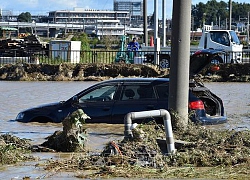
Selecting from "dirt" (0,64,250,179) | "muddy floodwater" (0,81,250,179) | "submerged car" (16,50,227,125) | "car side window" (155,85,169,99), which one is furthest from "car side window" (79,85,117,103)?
"dirt" (0,64,250,179)

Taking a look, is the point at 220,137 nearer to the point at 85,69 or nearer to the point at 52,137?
the point at 52,137

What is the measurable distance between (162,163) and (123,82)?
591 centimetres

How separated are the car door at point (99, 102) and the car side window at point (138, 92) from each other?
28 centimetres

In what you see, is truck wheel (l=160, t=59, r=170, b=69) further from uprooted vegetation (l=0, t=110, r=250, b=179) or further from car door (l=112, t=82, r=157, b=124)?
uprooted vegetation (l=0, t=110, r=250, b=179)

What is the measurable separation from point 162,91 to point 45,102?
7940 mm

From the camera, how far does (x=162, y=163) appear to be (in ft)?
28.2

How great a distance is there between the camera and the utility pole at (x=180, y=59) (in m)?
11.3

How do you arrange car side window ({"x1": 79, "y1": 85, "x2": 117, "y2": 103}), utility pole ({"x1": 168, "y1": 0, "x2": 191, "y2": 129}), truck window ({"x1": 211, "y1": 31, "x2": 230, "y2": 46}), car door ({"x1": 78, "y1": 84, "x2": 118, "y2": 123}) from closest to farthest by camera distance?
utility pole ({"x1": 168, "y1": 0, "x2": 191, "y2": 129}) < car door ({"x1": 78, "y1": 84, "x2": 118, "y2": 123}) < car side window ({"x1": 79, "y1": 85, "x2": 117, "y2": 103}) < truck window ({"x1": 211, "y1": 31, "x2": 230, "y2": 46})

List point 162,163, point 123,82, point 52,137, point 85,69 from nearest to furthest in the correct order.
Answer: point 162,163 < point 52,137 < point 123,82 < point 85,69

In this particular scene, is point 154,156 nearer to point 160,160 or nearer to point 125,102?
point 160,160

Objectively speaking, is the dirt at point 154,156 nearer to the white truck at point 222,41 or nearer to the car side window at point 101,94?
the car side window at point 101,94

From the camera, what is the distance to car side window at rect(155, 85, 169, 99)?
45.9ft

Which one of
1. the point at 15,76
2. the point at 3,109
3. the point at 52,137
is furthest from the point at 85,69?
the point at 52,137

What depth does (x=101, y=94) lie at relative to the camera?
14469 millimetres
